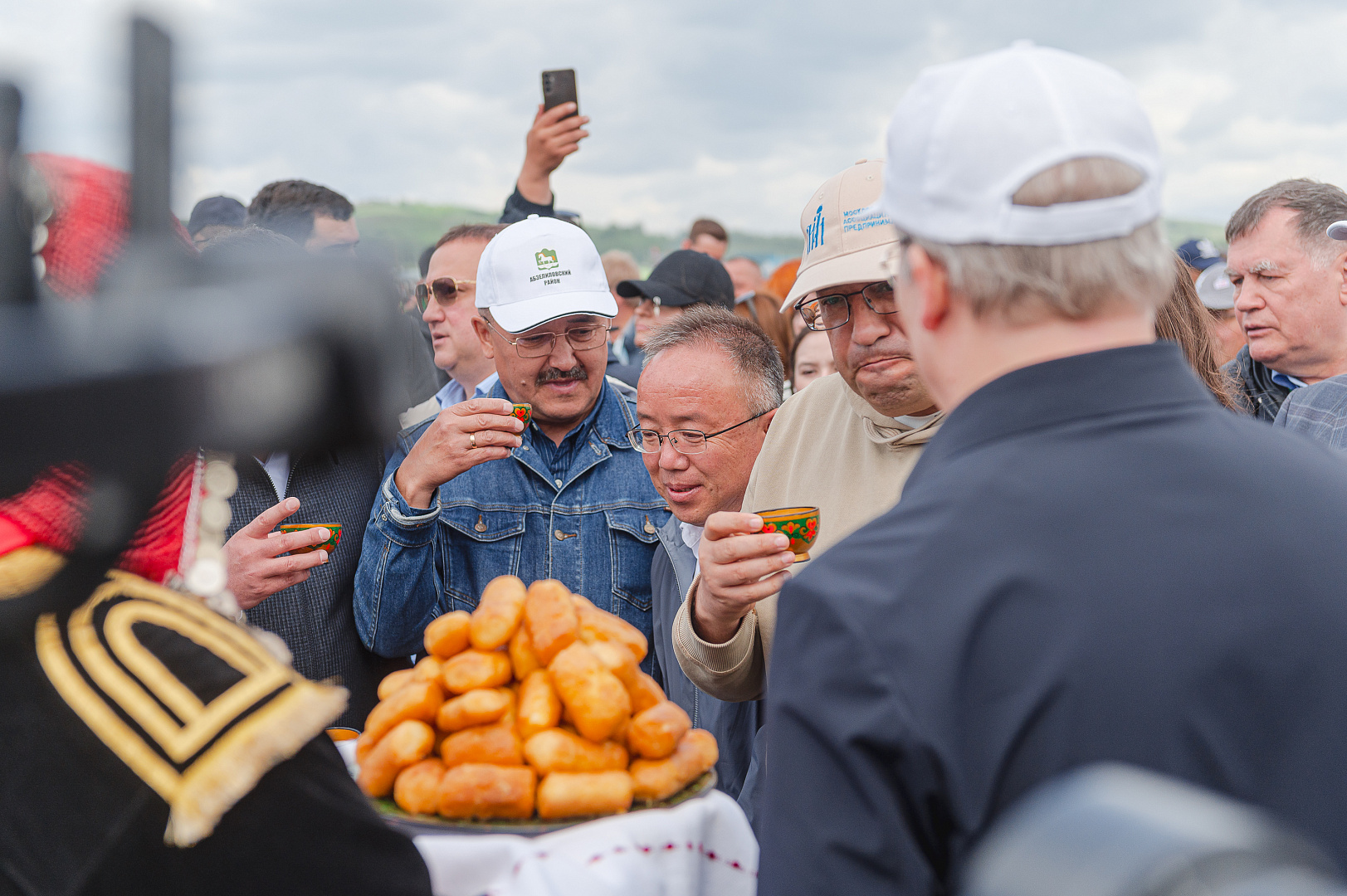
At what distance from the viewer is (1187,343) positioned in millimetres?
2912

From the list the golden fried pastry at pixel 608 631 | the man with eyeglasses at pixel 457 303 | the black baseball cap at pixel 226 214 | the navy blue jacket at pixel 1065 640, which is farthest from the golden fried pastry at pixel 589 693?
the man with eyeglasses at pixel 457 303

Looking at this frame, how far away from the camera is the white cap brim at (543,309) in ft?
10.8

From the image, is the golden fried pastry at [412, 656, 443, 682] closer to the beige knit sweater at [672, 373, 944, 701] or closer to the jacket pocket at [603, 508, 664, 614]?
the beige knit sweater at [672, 373, 944, 701]

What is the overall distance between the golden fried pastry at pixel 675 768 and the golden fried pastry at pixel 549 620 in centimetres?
26

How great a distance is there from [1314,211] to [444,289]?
4.08 m

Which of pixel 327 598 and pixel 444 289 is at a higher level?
pixel 444 289

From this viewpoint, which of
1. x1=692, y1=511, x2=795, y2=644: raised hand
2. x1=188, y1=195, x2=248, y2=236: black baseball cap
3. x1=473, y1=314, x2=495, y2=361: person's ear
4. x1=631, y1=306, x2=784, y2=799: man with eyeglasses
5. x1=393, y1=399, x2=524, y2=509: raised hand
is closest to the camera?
x1=692, y1=511, x2=795, y2=644: raised hand

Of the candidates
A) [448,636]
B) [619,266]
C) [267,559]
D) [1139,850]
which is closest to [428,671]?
[448,636]

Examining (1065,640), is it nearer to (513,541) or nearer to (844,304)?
(844,304)

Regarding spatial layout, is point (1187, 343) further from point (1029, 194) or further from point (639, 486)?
point (1029, 194)

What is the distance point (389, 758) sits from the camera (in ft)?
5.60

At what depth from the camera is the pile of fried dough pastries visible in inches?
64.3

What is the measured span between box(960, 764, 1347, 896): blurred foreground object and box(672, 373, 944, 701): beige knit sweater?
174cm

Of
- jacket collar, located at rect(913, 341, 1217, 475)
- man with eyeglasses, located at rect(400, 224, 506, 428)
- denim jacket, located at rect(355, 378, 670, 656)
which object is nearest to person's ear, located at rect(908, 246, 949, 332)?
jacket collar, located at rect(913, 341, 1217, 475)
